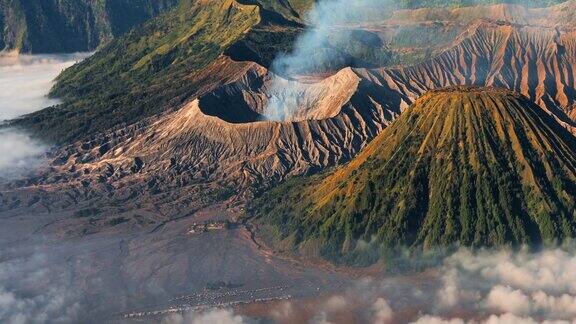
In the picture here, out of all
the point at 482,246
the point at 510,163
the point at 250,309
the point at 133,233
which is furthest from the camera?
the point at 133,233

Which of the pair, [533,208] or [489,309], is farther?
[533,208]

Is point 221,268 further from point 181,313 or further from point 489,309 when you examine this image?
point 489,309

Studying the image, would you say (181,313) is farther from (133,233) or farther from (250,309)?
(133,233)

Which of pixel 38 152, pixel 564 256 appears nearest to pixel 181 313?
pixel 564 256

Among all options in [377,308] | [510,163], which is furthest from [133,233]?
[510,163]

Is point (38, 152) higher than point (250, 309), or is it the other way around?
point (38, 152)

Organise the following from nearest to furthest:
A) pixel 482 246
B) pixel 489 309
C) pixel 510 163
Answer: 1. pixel 489 309
2. pixel 482 246
3. pixel 510 163
